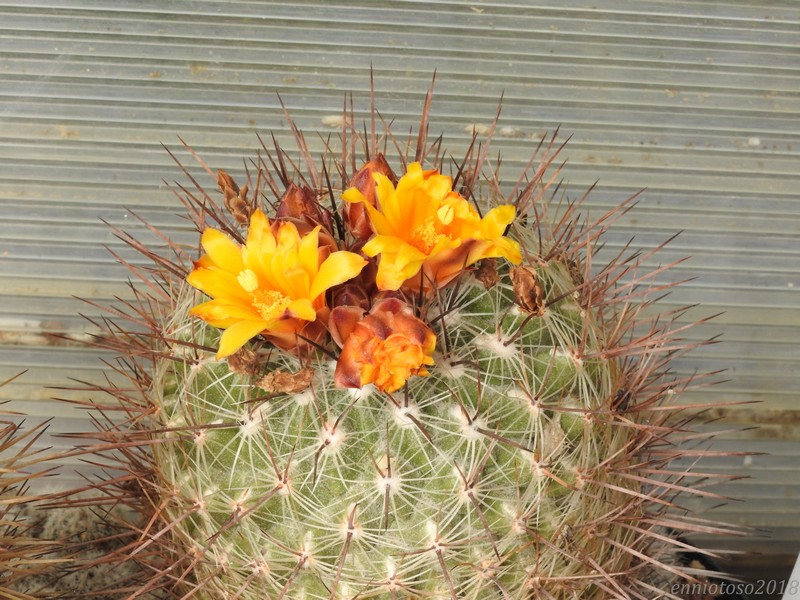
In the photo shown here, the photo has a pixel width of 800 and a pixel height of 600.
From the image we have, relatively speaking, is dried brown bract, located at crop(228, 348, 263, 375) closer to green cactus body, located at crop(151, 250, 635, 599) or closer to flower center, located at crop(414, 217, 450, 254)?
green cactus body, located at crop(151, 250, 635, 599)

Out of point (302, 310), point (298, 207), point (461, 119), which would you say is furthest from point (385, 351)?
point (461, 119)

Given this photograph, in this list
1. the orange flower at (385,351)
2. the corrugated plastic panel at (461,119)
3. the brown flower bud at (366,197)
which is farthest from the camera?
the corrugated plastic panel at (461,119)

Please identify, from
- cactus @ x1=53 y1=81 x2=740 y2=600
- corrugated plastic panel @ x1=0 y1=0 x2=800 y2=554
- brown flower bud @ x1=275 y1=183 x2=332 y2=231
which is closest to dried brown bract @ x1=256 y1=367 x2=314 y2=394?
cactus @ x1=53 y1=81 x2=740 y2=600

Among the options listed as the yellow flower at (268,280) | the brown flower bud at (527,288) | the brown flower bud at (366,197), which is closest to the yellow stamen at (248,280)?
the yellow flower at (268,280)

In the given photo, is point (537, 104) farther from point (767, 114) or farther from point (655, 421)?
point (655, 421)

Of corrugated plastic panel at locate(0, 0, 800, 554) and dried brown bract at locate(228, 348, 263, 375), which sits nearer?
dried brown bract at locate(228, 348, 263, 375)

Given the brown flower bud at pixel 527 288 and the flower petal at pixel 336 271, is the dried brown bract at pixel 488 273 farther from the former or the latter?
the flower petal at pixel 336 271
